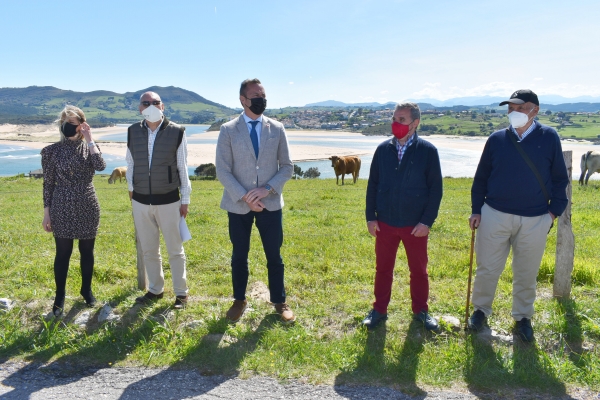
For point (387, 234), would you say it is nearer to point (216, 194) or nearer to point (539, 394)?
point (539, 394)

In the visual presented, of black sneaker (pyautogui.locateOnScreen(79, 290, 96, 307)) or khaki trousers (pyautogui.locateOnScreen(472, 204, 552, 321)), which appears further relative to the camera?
black sneaker (pyautogui.locateOnScreen(79, 290, 96, 307))

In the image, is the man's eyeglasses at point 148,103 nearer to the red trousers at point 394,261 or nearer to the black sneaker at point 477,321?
the red trousers at point 394,261

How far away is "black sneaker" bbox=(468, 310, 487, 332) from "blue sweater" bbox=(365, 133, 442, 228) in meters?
1.23

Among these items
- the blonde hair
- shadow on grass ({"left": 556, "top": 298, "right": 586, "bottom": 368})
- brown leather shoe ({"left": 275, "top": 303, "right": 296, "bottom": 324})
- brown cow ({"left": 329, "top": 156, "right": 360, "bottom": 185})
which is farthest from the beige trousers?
brown cow ({"left": 329, "top": 156, "right": 360, "bottom": 185})

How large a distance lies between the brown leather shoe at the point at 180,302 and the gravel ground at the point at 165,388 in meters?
1.10

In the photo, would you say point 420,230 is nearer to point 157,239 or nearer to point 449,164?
point 157,239

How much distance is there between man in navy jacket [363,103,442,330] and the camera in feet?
13.4

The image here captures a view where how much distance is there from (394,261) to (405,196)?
2.48 ft

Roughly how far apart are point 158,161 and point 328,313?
255 cm

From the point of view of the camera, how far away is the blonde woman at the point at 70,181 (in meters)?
4.52

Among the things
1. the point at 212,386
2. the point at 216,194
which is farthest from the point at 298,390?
the point at 216,194

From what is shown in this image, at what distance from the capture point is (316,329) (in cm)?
446

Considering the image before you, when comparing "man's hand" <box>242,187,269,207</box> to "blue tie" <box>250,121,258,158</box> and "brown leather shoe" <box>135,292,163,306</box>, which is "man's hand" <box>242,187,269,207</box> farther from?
"brown leather shoe" <box>135,292,163,306</box>

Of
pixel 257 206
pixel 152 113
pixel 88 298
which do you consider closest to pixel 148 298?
pixel 88 298
